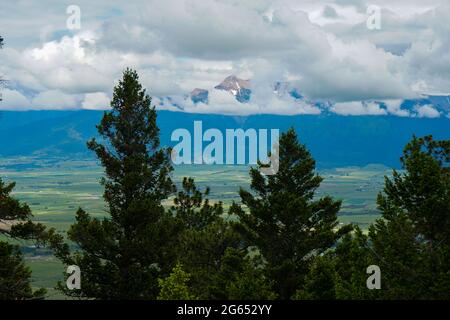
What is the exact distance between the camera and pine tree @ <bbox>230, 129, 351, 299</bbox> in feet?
122

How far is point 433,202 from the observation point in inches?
1187

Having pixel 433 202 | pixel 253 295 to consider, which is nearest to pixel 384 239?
pixel 433 202

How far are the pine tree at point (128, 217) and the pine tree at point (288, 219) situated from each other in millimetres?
6011

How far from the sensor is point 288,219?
37969 millimetres

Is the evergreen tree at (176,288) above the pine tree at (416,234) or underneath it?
underneath

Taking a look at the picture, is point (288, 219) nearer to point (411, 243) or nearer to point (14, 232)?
point (411, 243)

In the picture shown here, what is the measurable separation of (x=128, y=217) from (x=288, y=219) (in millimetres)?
10270

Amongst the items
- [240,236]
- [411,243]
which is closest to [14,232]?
[240,236]

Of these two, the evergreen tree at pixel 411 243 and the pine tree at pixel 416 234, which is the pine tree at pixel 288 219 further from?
the pine tree at pixel 416 234

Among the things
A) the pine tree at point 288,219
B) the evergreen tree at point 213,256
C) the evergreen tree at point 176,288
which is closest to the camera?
the evergreen tree at point 176,288

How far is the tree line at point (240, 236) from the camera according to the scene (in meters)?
28.3

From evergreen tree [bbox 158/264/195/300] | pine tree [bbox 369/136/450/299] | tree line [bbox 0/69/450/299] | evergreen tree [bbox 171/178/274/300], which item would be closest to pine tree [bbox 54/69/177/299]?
tree line [bbox 0/69/450/299]

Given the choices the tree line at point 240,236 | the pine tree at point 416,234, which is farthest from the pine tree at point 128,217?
the pine tree at point 416,234
